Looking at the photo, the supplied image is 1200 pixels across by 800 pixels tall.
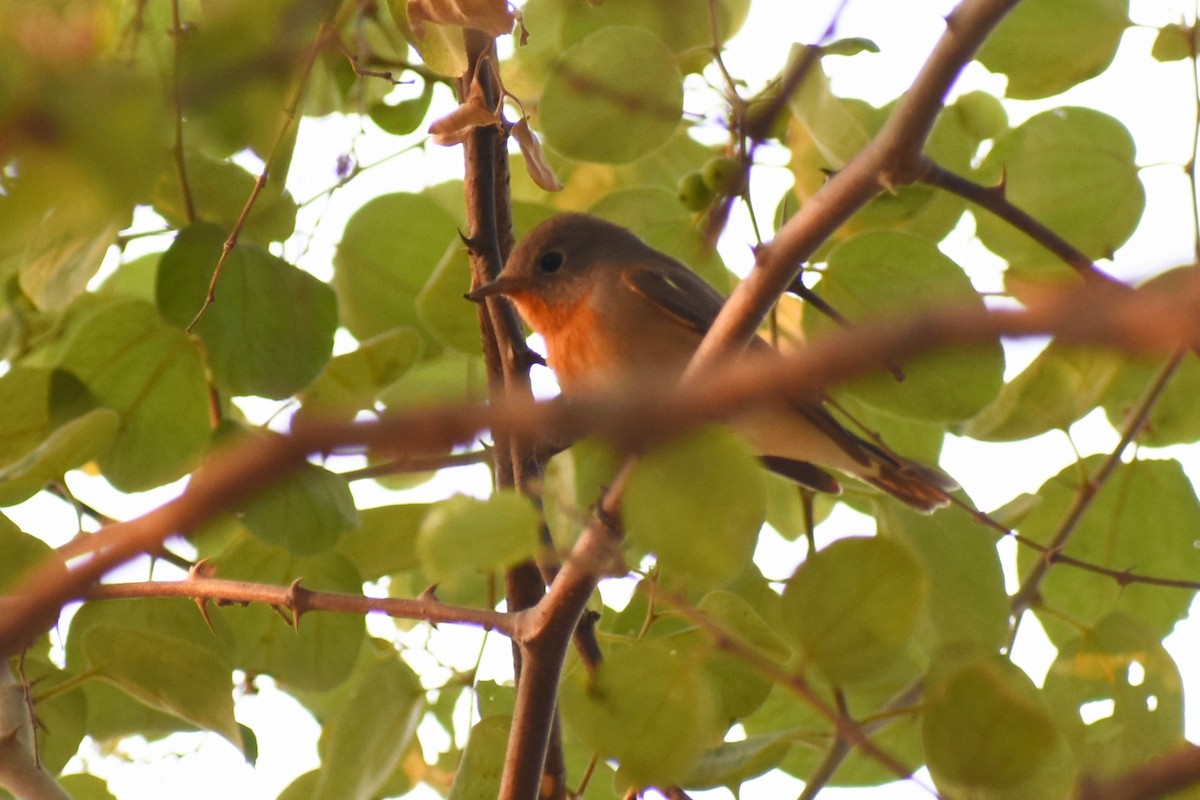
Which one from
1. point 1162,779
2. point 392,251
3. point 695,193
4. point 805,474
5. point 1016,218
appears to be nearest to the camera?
point 1162,779

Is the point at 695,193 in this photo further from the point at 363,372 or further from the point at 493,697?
the point at 493,697

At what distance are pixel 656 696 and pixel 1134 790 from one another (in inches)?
22.9

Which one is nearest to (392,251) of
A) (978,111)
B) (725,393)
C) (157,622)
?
(157,622)

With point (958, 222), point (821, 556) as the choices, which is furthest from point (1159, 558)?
point (821, 556)

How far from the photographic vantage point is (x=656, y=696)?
1391 millimetres

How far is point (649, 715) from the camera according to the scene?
54.6 inches

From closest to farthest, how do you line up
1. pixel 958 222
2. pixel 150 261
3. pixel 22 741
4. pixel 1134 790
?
pixel 1134 790
pixel 22 741
pixel 958 222
pixel 150 261

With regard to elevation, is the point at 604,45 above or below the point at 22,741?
above

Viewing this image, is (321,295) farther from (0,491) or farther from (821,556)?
(821,556)

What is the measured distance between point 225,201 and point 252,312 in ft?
0.94

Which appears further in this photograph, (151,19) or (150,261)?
(150,261)

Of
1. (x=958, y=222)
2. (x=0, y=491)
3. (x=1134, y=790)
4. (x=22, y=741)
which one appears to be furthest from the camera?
(x=958, y=222)

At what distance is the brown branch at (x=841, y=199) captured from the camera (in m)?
1.69

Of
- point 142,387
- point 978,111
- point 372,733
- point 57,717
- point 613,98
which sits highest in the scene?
point 978,111
